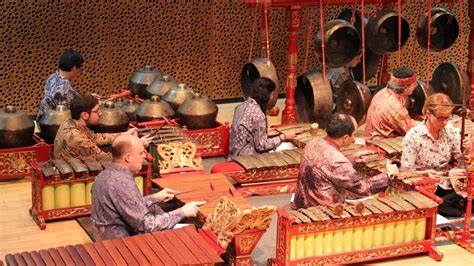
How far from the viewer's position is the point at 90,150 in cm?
700

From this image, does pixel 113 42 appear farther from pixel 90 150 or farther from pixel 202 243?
pixel 202 243

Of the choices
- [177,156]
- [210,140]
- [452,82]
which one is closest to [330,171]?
[177,156]

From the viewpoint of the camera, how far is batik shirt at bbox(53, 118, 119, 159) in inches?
274

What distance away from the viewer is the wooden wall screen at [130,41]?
9.58 metres

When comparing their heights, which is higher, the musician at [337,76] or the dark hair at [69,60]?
the dark hair at [69,60]

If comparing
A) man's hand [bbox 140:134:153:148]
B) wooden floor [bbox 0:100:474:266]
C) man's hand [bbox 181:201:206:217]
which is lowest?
wooden floor [bbox 0:100:474:266]

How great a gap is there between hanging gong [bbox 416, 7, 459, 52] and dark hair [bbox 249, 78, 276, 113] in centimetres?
241

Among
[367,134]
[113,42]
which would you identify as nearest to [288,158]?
[367,134]

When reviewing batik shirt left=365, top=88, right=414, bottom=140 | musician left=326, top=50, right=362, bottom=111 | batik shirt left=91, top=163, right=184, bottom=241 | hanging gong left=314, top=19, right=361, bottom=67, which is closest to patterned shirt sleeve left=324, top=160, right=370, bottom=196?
batik shirt left=91, top=163, right=184, bottom=241

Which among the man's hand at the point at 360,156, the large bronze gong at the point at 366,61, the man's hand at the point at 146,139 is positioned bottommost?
the man's hand at the point at 360,156

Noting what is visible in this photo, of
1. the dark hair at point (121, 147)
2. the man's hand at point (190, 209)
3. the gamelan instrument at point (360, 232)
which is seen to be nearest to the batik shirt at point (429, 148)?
the gamelan instrument at point (360, 232)

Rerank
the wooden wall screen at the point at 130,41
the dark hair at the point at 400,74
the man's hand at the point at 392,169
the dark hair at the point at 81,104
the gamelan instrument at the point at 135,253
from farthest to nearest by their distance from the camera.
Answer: the wooden wall screen at the point at 130,41, the dark hair at the point at 400,74, the dark hair at the point at 81,104, the man's hand at the point at 392,169, the gamelan instrument at the point at 135,253

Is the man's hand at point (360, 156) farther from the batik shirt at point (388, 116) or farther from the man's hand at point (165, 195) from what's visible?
the man's hand at point (165, 195)

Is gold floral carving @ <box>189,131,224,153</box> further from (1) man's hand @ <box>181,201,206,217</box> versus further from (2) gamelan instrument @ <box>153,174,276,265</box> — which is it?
(1) man's hand @ <box>181,201,206,217</box>
